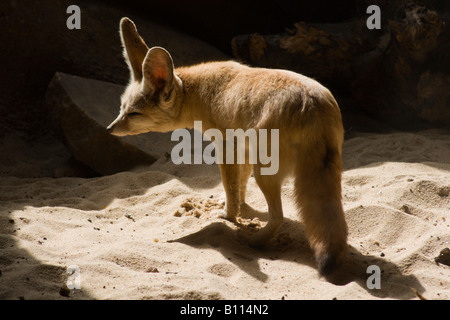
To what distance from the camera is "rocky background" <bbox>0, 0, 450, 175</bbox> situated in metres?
5.59

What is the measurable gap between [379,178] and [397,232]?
3.18ft

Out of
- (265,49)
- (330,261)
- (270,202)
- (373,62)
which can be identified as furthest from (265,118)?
(373,62)

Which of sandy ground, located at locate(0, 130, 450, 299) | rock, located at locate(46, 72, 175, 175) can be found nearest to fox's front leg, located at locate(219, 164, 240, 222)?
sandy ground, located at locate(0, 130, 450, 299)

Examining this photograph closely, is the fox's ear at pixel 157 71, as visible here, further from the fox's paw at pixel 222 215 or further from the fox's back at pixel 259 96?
the fox's paw at pixel 222 215

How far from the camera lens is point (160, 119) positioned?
3.97m

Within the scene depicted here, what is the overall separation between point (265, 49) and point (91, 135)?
2.43 m

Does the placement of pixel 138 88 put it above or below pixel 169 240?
above

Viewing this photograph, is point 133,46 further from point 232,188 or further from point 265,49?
point 265,49

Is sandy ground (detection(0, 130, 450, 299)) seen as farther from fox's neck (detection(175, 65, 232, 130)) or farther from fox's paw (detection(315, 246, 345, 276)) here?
fox's neck (detection(175, 65, 232, 130))

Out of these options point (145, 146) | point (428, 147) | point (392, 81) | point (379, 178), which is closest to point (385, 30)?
point (392, 81)

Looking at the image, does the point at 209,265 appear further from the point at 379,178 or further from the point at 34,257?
the point at 379,178

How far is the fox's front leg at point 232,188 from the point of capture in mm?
3766

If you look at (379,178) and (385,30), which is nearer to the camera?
(379,178)

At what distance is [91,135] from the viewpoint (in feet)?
18.2
